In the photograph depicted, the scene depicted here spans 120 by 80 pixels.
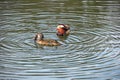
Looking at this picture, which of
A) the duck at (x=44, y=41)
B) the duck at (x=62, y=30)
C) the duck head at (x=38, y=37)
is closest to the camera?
the duck at (x=44, y=41)

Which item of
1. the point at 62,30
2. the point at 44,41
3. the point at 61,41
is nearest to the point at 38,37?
the point at 44,41

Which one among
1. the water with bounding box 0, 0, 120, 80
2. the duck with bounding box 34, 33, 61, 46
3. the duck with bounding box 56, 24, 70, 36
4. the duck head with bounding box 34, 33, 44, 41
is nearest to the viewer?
the water with bounding box 0, 0, 120, 80

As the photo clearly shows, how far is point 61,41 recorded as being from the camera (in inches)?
658

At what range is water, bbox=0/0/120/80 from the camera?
12742mm

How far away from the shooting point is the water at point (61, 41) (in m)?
12.7

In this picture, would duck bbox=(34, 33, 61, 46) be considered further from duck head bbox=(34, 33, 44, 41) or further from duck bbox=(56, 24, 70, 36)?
duck bbox=(56, 24, 70, 36)

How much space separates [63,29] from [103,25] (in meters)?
2.18

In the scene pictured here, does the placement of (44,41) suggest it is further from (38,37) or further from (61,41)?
(61,41)

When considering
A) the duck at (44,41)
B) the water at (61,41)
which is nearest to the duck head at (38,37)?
the duck at (44,41)

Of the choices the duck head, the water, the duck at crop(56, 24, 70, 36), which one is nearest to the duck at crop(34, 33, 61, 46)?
the duck head

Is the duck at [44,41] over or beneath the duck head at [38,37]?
beneath

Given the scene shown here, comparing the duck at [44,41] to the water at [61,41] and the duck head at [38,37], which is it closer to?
the duck head at [38,37]

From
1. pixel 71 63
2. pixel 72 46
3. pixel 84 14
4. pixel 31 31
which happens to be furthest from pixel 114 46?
pixel 84 14

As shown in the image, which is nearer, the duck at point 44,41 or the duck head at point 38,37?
the duck at point 44,41
